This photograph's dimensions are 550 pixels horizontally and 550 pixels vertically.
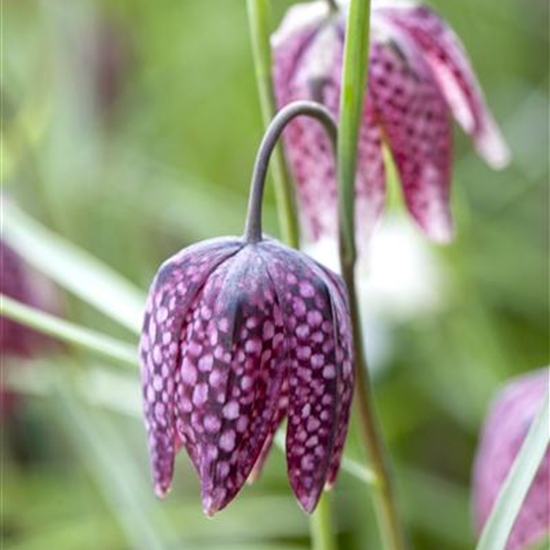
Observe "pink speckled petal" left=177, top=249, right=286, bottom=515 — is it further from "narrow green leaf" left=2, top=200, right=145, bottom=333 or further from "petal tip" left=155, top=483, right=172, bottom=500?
"narrow green leaf" left=2, top=200, right=145, bottom=333

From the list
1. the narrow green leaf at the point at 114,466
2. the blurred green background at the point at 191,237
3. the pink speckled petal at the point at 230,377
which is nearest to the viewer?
the pink speckled petal at the point at 230,377

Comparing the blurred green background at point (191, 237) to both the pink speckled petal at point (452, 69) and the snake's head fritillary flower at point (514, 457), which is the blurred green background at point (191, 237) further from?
the pink speckled petal at point (452, 69)

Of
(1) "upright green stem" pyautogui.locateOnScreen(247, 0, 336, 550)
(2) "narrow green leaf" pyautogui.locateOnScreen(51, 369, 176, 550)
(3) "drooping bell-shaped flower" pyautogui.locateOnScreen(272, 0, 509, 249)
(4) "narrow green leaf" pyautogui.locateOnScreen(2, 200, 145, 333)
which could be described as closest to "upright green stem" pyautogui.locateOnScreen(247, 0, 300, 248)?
(1) "upright green stem" pyautogui.locateOnScreen(247, 0, 336, 550)

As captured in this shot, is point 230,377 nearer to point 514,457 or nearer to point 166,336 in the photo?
point 166,336

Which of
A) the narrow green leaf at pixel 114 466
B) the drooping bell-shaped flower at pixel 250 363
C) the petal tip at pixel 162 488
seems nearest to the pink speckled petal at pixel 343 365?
the drooping bell-shaped flower at pixel 250 363

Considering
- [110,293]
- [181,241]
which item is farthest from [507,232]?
[110,293]

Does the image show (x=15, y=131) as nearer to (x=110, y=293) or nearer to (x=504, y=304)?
(x=110, y=293)
